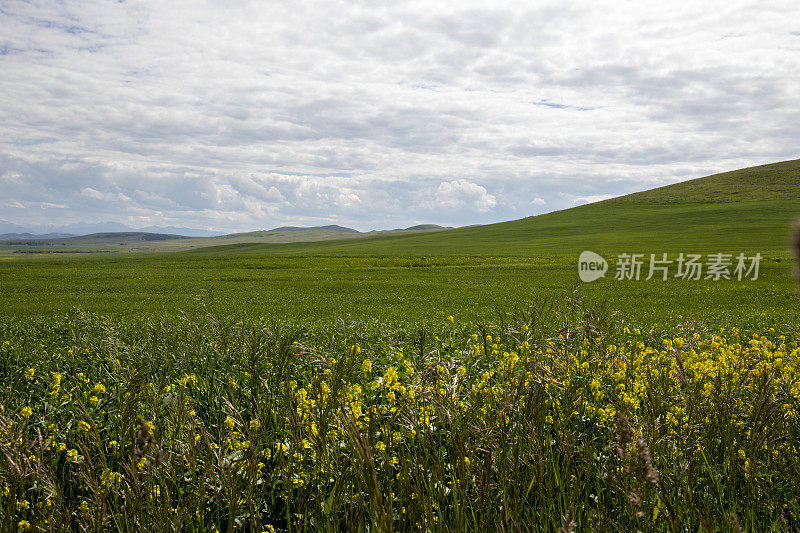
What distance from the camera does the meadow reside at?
2.52m

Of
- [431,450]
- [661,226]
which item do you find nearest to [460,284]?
[431,450]

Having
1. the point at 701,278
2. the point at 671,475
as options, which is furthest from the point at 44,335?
the point at 701,278

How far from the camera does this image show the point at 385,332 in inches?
155

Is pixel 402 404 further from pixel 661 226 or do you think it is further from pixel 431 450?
pixel 661 226

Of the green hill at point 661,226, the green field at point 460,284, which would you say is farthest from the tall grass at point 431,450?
the green hill at point 661,226

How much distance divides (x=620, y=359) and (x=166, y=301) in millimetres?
22144

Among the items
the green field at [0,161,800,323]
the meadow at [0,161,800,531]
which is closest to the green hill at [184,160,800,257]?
the green field at [0,161,800,323]

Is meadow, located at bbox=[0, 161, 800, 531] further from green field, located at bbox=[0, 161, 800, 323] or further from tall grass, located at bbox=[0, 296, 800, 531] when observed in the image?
green field, located at bbox=[0, 161, 800, 323]

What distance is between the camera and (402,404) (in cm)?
275

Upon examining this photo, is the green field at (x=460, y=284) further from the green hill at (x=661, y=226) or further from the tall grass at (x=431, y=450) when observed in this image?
the tall grass at (x=431, y=450)

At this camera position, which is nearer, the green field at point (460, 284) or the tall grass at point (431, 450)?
the tall grass at point (431, 450)

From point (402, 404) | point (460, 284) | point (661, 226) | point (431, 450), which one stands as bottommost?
point (460, 284)

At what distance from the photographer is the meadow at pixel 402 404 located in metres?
2.52

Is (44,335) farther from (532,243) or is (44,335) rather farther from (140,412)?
Answer: (532,243)
